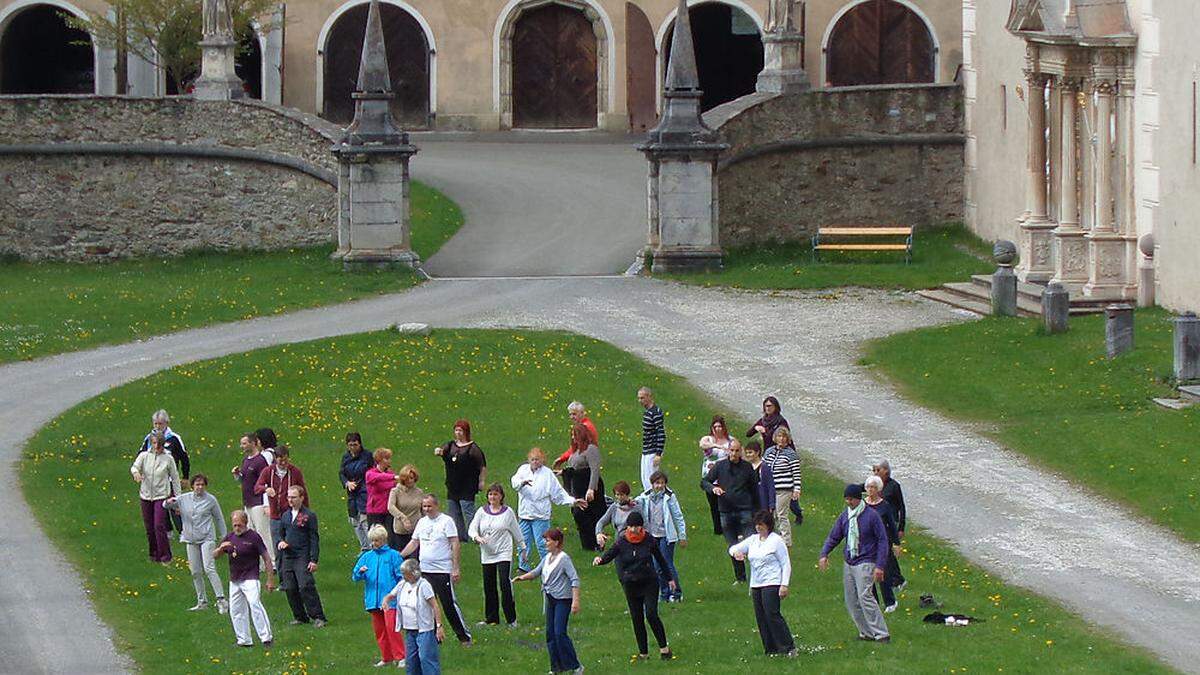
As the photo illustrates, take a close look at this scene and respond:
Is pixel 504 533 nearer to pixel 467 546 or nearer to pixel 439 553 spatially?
pixel 439 553

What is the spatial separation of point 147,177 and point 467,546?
23.5m

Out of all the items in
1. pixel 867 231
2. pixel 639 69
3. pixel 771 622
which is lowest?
pixel 771 622

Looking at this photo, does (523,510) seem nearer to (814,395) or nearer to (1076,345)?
(814,395)

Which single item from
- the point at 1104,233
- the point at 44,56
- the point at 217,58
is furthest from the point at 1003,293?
the point at 44,56

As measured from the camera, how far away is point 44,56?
6206 centimetres

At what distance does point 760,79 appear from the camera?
156 ft

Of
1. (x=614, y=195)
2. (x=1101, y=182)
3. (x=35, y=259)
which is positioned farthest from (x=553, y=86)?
(x=1101, y=182)

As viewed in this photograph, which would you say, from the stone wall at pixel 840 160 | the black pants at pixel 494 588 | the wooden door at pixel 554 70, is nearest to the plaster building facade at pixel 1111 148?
the stone wall at pixel 840 160

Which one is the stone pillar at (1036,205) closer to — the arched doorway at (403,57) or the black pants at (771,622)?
the black pants at (771,622)

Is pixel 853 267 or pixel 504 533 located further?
pixel 853 267

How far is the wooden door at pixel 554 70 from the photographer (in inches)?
2298

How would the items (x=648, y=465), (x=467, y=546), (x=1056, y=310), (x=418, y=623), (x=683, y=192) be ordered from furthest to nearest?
(x=683, y=192) < (x=1056, y=310) < (x=648, y=465) < (x=467, y=546) < (x=418, y=623)

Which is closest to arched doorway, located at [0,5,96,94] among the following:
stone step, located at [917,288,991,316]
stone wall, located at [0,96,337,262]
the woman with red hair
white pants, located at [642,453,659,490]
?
stone wall, located at [0,96,337,262]

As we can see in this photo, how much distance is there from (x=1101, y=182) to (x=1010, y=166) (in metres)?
6.67
